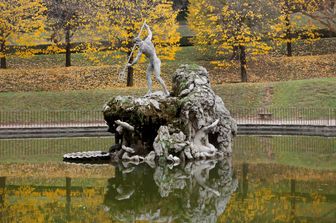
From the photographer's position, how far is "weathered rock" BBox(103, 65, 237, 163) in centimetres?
2492

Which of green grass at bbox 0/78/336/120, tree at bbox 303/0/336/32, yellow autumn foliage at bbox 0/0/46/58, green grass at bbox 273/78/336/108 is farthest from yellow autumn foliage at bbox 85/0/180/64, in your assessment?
tree at bbox 303/0/336/32

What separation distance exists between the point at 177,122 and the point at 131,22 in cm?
2426

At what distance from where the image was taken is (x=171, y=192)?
1830 centimetres

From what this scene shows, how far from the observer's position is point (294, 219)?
1431 centimetres

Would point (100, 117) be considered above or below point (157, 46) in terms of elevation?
below

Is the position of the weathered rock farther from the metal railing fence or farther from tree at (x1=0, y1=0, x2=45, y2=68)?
tree at (x1=0, y1=0, x2=45, y2=68)

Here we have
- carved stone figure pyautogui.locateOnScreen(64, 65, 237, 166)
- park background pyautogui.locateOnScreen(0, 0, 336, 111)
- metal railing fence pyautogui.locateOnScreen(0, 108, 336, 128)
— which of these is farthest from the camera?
park background pyautogui.locateOnScreen(0, 0, 336, 111)

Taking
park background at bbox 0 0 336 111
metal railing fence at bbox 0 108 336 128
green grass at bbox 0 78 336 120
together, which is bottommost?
metal railing fence at bbox 0 108 336 128

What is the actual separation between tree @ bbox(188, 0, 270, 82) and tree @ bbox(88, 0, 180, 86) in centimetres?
310

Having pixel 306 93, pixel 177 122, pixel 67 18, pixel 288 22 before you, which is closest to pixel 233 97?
pixel 306 93

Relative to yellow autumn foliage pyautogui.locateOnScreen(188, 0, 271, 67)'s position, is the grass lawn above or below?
below

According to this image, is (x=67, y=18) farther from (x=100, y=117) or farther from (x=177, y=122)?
(x=177, y=122)

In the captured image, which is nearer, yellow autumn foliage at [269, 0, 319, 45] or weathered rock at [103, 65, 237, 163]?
weathered rock at [103, 65, 237, 163]

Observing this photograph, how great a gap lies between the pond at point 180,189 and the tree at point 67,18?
83.6 ft
